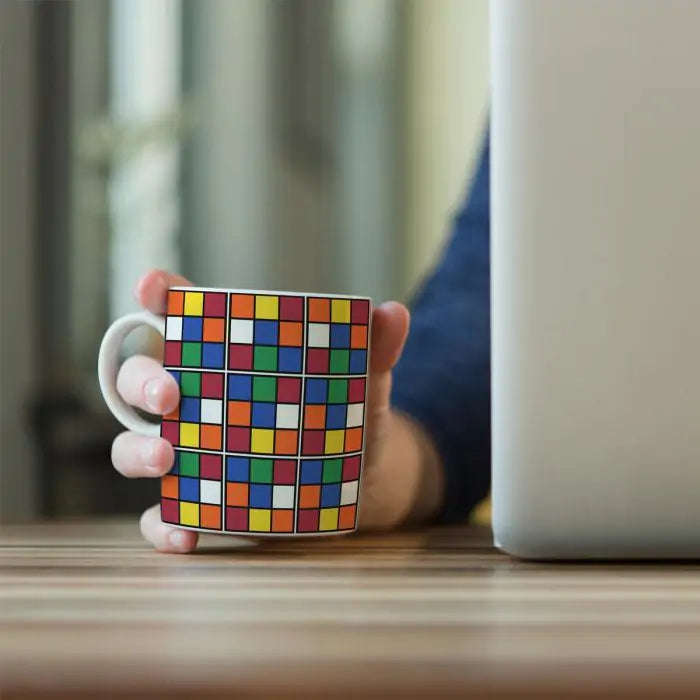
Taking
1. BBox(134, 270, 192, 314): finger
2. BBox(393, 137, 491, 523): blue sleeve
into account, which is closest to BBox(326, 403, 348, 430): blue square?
BBox(134, 270, 192, 314): finger

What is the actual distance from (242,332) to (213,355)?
2 cm

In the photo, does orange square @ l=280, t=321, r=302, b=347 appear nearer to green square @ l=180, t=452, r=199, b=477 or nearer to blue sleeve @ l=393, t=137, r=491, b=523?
green square @ l=180, t=452, r=199, b=477

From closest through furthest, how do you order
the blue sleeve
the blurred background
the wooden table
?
the wooden table, the blue sleeve, the blurred background

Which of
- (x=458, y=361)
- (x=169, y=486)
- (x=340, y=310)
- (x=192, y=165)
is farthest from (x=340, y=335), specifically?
(x=192, y=165)

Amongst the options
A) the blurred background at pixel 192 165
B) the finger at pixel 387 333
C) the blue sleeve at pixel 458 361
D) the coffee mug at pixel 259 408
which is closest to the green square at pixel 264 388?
the coffee mug at pixel 259 408

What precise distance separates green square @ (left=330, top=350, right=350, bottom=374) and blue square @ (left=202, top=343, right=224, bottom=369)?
0.05ft

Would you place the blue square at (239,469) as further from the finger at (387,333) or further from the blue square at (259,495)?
the finger at (387,333)

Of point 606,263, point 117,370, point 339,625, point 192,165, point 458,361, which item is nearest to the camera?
point 339,625

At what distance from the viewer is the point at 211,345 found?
0.48m

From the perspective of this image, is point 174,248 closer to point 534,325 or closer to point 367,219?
point 367,219

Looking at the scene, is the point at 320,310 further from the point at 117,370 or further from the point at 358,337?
the point at 117,370

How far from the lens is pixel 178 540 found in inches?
20.0

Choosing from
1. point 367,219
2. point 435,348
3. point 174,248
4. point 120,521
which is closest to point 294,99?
point 367,219

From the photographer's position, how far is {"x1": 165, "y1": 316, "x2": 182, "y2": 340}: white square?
49 cm
